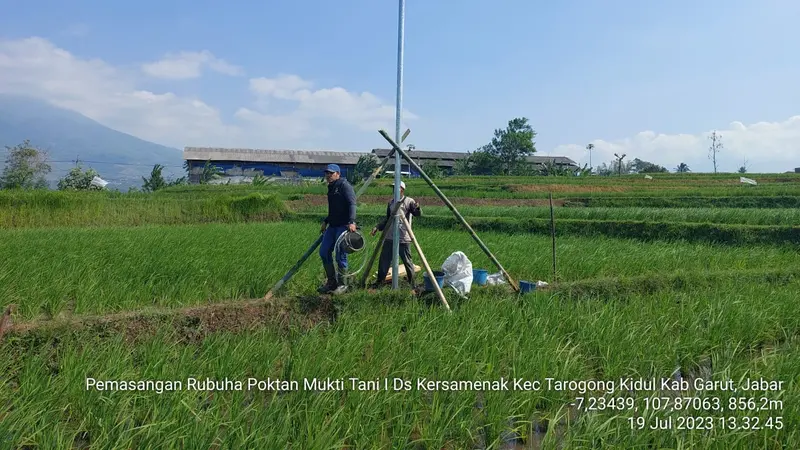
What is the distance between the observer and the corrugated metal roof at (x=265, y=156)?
4338 cm

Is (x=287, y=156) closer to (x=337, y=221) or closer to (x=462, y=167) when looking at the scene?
(x=462, y=167)

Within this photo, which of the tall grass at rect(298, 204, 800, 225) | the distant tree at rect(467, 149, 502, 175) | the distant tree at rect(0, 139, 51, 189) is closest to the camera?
the tall grass at rect(298, 204, 800, 225)

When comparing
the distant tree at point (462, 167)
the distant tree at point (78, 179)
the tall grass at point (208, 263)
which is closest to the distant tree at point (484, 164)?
the distant tree at point (462, 167)

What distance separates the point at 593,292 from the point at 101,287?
17.8ft

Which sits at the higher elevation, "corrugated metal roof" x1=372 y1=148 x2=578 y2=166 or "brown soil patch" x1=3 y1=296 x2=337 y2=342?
"corrugated metal roof" x1=372 y1=148 x2=578 y2=166

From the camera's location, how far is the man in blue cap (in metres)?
5.31

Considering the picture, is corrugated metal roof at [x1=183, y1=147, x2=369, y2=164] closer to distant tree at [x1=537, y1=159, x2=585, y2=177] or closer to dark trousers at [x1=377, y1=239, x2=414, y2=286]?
distant tree at [x1=537, y1=159, x2=585, y2=177]

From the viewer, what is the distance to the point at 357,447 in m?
2.40

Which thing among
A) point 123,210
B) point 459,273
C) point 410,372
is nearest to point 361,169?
point 123,210

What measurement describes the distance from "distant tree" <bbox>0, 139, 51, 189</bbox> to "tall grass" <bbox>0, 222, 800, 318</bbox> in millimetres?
28469

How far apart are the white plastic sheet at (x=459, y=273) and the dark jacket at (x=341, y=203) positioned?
3.83ft

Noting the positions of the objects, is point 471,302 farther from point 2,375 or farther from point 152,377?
point 2,375

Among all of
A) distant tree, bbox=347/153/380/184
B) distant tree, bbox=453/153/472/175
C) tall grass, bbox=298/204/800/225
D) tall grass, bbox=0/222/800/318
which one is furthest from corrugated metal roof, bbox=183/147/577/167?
tall grass, bbox=0/222/800/318

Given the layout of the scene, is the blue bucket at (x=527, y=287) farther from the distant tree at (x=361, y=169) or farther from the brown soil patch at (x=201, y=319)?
the distant tree at (x=361, y=169)
